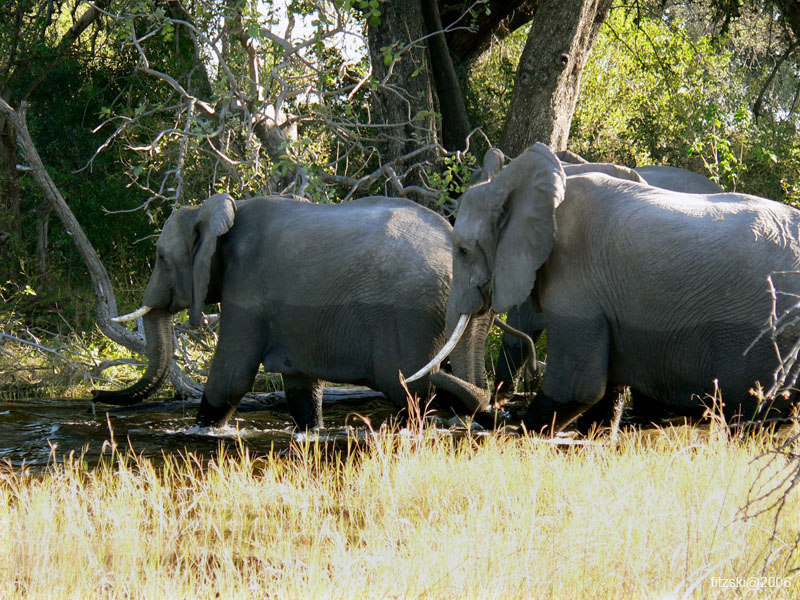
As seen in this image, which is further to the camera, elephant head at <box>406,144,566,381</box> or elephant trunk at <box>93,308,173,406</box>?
elephant trunk at <box>93,308,173,406</box>

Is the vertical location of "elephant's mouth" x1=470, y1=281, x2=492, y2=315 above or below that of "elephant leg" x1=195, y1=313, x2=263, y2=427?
above

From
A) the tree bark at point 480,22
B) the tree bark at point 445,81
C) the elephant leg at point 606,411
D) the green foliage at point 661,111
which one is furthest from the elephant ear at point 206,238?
the green foliage at point 661,111

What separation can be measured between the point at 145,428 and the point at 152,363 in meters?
0.56

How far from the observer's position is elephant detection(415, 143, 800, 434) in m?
5.43

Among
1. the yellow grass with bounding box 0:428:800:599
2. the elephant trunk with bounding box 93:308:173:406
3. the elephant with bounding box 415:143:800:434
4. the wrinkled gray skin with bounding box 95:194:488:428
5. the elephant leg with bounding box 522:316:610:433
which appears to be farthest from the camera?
the elephant trunk with bounding box 93:308:173:406

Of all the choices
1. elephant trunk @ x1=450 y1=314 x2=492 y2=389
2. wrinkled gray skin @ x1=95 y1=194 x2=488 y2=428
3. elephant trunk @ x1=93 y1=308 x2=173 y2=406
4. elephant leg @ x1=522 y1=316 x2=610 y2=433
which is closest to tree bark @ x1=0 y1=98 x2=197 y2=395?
elephant trunk @ x1=93 y1=308 x2=173 y2=406

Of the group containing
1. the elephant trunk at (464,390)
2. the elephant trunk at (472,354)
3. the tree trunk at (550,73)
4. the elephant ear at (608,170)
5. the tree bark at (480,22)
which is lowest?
the elephant trunk at (464,390)

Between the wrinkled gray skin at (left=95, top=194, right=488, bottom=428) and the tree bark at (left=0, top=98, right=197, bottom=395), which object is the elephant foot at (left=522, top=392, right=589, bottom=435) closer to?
the wrinkled gray skin at (left=95, top=194, right=488, bottom=428)

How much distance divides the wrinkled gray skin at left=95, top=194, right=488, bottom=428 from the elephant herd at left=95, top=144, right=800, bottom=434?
1 centimetres

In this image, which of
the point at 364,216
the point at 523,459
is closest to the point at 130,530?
the point at 523,459

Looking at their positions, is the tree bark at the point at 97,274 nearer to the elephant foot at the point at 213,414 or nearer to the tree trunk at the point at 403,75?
the elephant foot at the point at 213,414

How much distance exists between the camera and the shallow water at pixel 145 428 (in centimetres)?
680

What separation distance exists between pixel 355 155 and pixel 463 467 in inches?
313

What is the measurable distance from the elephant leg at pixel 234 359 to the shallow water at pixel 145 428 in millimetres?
337
